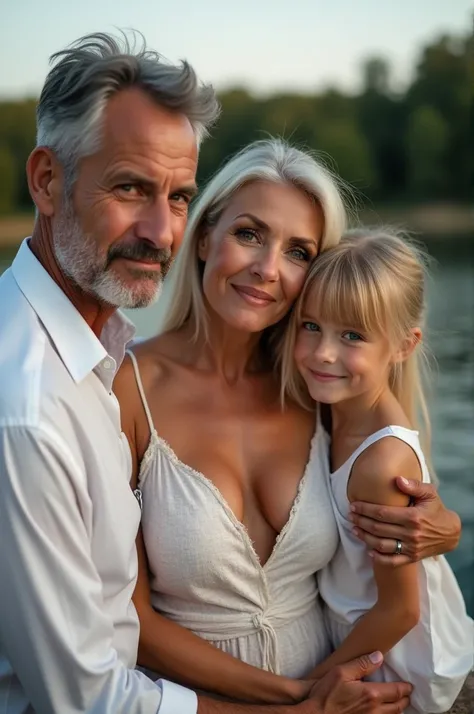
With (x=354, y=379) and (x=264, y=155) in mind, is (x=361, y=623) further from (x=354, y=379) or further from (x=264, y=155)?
(x=264, y=155)

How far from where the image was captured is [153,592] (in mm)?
2355

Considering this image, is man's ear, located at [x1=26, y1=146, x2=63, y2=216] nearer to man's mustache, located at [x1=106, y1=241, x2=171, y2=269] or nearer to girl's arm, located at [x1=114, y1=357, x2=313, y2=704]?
man's mustache, located at [x1=106, y1=241, x2=171, y2=269]

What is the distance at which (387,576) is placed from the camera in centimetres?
226

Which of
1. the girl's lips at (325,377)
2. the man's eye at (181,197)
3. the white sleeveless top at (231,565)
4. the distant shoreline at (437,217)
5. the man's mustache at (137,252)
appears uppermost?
the man's eye at (181,197)

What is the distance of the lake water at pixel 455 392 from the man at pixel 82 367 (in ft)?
4.02

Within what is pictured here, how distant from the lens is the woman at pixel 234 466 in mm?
2244

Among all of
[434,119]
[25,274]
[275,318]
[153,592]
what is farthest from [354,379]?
[434,119]

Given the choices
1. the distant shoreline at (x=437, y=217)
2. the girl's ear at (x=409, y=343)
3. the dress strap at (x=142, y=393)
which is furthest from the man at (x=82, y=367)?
the distant shoreline at (x=437, y=217)

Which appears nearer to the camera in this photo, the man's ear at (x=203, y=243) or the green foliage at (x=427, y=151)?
the man's ear at (x=203, y=243)

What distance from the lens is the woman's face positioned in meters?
2.38

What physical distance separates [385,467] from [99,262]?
0.95 meters

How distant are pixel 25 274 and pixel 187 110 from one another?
1.75 ft

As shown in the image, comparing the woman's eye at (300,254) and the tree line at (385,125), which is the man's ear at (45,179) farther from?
the tree line at (385,125)

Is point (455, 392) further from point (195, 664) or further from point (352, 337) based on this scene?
point (195, 664)
